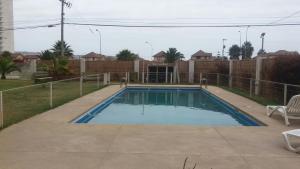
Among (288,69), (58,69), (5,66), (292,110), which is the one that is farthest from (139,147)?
(5,66)

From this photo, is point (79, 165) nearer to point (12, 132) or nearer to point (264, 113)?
point (12, 132)

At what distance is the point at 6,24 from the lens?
345 ft

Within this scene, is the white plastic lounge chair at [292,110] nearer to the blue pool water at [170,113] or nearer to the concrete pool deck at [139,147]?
the concrete pool deck at [139,147]

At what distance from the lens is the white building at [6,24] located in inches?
4031

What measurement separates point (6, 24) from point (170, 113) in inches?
4103

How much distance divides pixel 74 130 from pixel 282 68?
854 centimetres

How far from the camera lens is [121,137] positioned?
6445 mm

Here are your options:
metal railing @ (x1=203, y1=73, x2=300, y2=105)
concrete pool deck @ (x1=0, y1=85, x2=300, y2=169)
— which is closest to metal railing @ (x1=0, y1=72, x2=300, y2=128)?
metal railing @ (x1=203, y1=73, x2=300, y2=105)

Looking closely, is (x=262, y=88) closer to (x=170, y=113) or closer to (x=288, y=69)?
(x=288, y=69)

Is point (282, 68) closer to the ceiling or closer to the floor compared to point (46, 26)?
closer to the floor

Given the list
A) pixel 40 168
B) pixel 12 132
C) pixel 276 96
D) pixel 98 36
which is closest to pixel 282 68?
pixel 276 96

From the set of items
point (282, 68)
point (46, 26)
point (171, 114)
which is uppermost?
point (46, 26)

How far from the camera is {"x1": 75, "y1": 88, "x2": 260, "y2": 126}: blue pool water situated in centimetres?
1003

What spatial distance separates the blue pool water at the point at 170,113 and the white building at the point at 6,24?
94.5 m
